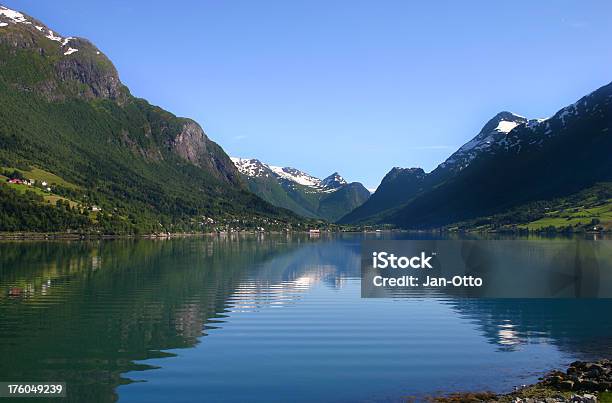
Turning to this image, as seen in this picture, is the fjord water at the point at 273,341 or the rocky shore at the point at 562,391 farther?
the fjord water at the point at 273,341

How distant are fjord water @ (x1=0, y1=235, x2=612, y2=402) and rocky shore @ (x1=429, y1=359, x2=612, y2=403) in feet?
6.03

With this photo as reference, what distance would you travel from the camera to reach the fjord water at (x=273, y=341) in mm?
35406

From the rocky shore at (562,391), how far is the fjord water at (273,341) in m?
1.84

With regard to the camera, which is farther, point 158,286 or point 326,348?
point 158,286

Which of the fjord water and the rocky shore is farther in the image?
the fjord water

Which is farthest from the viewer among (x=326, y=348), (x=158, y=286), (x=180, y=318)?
(x=158, y=286)

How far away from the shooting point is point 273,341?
48.3 metres

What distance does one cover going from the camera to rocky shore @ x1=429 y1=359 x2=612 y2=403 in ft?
98.5

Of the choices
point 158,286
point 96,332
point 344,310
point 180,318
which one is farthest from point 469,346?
point 158,286

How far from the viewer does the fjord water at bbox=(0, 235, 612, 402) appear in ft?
116

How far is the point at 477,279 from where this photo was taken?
10219 cm

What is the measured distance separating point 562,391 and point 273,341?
23.2 metres

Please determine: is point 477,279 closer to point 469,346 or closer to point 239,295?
point 239,295

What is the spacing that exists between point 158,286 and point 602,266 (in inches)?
3562
